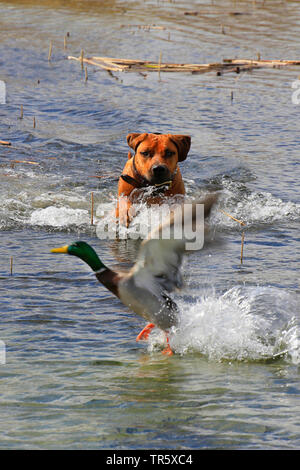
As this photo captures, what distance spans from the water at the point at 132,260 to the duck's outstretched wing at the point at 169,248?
19 centimetres

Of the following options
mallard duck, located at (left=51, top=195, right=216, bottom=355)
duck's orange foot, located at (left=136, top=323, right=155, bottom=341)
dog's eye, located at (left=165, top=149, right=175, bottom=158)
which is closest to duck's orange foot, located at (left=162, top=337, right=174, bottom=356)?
mallard duck, located at (left=51, top=195, right=216, bottom=355)

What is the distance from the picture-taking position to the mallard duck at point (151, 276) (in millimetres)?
4137

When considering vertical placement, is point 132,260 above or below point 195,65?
below

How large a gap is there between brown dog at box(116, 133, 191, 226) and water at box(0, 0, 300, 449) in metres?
0.48

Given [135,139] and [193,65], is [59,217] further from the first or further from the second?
[193,65]

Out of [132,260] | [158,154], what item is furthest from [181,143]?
[132,260]

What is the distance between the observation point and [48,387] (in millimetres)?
3961

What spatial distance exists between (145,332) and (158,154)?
9.27 ft

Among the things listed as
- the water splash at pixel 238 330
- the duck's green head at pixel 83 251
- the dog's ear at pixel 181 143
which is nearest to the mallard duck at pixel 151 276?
the duck's green head at pixel 83 251

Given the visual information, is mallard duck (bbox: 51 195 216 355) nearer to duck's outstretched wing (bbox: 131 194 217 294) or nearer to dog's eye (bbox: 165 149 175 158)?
duck's outstretched wing (bbox: 131 194 217 294)

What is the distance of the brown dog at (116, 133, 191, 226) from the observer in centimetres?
698

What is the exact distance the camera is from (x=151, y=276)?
439cm
